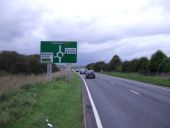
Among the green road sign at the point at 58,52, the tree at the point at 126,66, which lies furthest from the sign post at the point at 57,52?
the tree at the point at 126,66

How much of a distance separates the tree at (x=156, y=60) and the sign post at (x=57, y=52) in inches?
1563

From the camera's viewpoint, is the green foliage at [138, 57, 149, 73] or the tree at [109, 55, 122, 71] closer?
the green foliage at [138, 57, 149, 73]

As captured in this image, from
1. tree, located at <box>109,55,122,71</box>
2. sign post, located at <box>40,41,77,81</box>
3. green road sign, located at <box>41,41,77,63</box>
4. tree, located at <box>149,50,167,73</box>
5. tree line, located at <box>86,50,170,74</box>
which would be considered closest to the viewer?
sign post, located at <box>40,41,77,81</box>

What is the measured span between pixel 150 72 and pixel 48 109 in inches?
2630

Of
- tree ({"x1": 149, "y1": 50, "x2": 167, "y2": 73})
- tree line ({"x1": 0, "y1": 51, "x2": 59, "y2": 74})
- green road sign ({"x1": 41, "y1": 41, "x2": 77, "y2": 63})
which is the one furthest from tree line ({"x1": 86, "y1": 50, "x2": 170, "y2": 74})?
green road sign ({"x1": 41, "y1": 41, "x2": 77, "y2": 63})

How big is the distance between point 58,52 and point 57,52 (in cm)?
13

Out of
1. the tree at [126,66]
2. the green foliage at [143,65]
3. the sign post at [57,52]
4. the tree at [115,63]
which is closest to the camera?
the sign post at [57,52]

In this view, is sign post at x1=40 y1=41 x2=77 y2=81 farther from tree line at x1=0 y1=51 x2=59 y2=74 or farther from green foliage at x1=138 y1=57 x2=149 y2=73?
green foliage at x1=138 y1=57 x2=149 y2=73

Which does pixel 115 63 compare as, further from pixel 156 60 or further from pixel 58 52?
pixel 58 52

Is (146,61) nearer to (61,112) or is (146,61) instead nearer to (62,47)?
(62,47)

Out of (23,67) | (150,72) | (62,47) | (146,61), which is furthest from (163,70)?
(62,47)

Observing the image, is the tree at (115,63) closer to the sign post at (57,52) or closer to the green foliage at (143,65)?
the green foliage at (143,65)

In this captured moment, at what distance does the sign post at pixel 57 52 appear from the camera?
3378cm

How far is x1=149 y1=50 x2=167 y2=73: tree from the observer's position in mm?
74175
